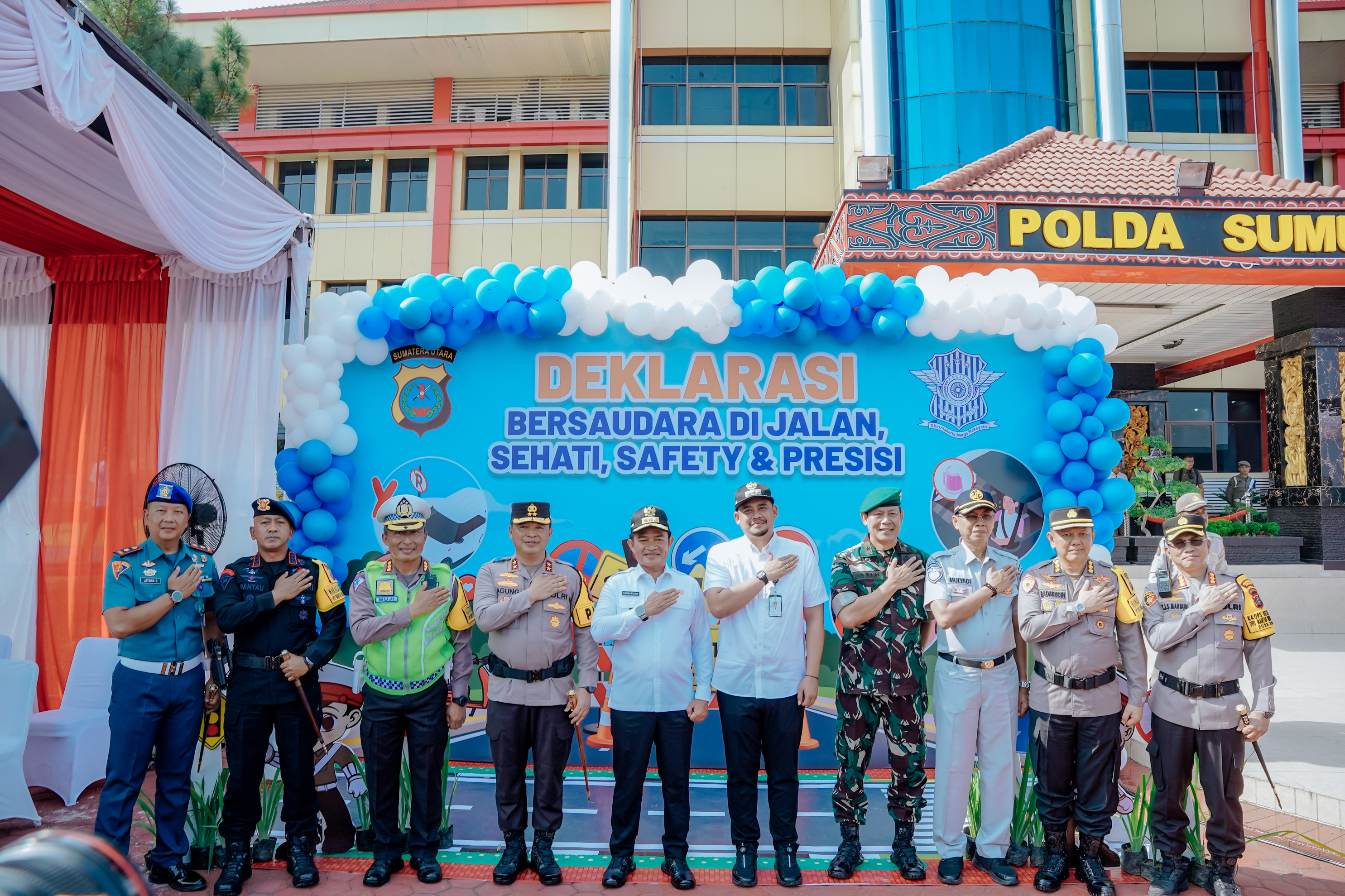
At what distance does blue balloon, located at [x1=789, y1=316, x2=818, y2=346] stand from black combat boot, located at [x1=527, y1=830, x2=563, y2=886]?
9.74ft

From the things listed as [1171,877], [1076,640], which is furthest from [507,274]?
[1171,877]

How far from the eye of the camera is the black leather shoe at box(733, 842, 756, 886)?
349 cm

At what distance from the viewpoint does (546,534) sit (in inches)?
149

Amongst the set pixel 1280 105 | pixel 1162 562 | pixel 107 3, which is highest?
pixel 1280 105

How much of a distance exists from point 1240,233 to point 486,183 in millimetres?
14860

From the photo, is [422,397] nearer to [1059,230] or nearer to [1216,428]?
[1059,230]

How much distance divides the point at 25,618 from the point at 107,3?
889cm

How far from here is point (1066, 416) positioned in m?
4.73

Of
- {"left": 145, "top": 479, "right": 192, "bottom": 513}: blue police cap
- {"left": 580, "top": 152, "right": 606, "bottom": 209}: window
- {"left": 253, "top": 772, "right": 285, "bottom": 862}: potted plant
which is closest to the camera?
{"left": 145, "top": 479, "right": 192, "bottom": 513}: blue police cap

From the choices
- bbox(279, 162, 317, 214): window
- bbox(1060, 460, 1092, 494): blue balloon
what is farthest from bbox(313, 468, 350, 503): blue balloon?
bbox(279, 162, 317, 214): window

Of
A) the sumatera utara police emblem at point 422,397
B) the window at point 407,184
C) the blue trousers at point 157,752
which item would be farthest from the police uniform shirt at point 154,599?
the window at point 407,184

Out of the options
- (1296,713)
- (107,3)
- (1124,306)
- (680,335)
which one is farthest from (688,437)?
(107,3)

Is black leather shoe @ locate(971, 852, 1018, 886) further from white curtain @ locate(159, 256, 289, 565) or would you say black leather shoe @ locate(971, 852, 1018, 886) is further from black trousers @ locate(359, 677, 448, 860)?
white curtain @ locate(159, 256, 289, 565)

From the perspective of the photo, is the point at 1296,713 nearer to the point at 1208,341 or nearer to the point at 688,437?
the point at 688,437
